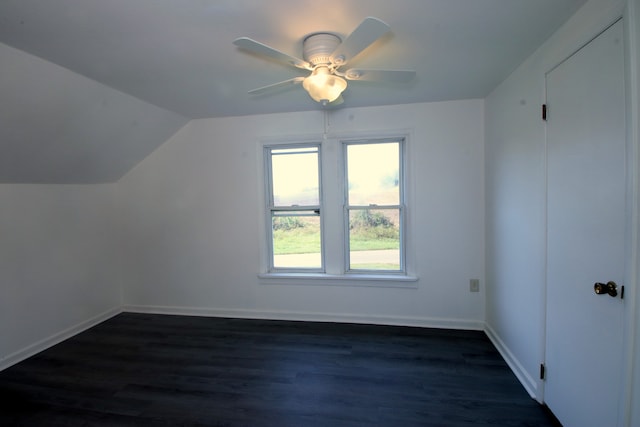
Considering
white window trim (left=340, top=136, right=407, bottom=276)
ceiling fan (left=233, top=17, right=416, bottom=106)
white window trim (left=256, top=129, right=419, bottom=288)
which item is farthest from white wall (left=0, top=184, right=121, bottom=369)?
white window trim (left=340, top=136, right=407, bottom=276)

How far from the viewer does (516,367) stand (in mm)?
2363

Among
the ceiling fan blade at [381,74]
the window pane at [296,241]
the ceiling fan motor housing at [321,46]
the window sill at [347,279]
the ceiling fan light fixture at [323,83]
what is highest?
the ceiling fan motor housing at [321,46]

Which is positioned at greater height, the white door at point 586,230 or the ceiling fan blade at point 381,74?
the ceiling fan blade at point 381,74

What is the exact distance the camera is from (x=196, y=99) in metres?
2.81

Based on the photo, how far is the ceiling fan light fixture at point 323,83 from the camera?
1756mm

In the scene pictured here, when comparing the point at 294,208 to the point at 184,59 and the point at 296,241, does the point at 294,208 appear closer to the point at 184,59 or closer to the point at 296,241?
the point at 296,241

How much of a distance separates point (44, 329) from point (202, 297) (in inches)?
57.3

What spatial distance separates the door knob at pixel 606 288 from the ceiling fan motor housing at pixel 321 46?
1744 mm

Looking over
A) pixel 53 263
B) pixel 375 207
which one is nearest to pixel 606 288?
pixel 375 207

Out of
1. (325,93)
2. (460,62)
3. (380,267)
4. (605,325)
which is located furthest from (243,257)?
(605,325)

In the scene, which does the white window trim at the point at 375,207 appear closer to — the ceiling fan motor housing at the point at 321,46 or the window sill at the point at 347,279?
the window sill at the point at 347,279

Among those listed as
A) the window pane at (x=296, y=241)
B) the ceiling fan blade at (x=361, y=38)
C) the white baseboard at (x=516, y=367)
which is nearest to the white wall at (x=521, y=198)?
the white baseboard at (x=516, y=367)

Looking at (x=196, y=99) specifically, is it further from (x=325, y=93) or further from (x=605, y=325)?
(x=605, y=325)

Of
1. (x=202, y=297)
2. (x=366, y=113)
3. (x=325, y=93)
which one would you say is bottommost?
(x=202, y=297)
